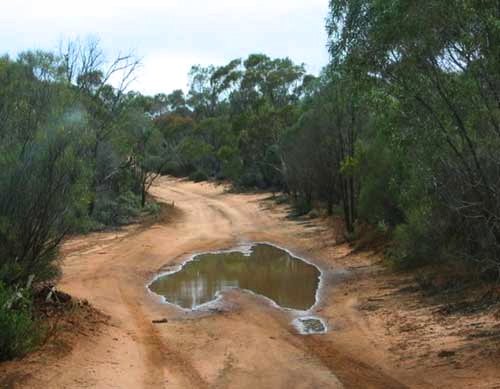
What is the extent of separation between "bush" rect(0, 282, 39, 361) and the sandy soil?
258mm

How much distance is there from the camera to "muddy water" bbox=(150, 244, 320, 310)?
59.8 feet

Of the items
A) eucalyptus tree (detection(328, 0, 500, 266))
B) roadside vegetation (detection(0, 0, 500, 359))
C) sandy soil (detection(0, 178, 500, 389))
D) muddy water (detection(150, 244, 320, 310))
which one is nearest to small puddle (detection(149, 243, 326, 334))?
muddy water (detection(150, 244, 320, 310))

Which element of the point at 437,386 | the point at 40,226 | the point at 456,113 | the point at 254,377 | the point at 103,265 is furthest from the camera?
the point at 103,265

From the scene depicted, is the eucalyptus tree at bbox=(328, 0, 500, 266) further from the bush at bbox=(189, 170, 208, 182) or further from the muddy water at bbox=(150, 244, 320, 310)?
the bush at bbox=(189, 170, 208, 182)

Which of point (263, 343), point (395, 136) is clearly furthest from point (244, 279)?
point (395, 136)

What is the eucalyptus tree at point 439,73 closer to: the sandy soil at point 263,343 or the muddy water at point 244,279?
the sandy soil at point 263,343

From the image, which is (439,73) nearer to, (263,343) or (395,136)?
(395,136)

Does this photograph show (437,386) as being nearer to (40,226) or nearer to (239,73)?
(40,226)

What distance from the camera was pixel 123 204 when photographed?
40094 millimetres

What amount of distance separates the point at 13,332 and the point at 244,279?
1207cm

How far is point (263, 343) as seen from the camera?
41.0ft

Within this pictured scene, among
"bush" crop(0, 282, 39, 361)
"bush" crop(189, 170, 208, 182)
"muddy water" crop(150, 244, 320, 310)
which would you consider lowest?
"muddy water" crop(150, 244, 320, 310)

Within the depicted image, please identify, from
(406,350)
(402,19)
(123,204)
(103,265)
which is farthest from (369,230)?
(123,204)

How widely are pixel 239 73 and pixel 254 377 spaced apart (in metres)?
80.7
